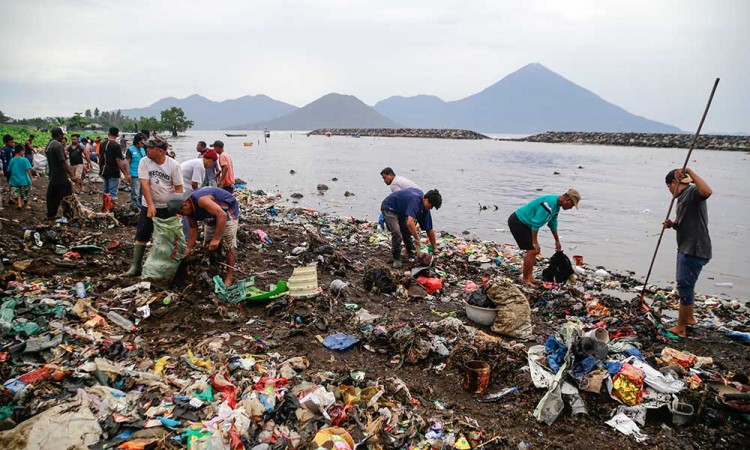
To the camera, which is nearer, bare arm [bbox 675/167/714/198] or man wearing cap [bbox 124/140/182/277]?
bare arm [bbox 675/167/714/198]

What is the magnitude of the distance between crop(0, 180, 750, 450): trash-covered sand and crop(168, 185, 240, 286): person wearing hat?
27cm

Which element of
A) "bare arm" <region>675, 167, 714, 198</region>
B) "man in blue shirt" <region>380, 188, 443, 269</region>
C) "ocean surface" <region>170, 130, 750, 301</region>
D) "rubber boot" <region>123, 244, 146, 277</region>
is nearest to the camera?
"bare arm" <region>675, 167, 714, 198</region>

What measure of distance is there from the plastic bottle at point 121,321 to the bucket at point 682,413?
533 cm

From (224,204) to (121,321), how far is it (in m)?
1.76

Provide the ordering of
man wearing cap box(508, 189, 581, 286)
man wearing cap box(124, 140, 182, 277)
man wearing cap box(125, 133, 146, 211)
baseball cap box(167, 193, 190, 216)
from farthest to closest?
man wearing cap box(125, 133, 146, 211) → man wearing cap box(508, 189, 581, 286) → man wearing cap box(124, 140, 182, 277) → baseball cap box(167, 193, 190, 216)

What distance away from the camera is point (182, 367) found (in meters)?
3.78

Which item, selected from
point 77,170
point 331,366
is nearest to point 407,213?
point 331,366

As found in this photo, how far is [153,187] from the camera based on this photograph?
17.5 ft

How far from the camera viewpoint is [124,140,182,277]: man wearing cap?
5.21m

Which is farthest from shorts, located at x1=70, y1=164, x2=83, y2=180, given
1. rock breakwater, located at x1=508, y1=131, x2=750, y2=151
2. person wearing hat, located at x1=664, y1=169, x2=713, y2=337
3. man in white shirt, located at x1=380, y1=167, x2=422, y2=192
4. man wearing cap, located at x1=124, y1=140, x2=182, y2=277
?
rock breakwater, located at x1=508, y1=131, x2=750, y2=151

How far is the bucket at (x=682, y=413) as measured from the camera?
11.3 ft

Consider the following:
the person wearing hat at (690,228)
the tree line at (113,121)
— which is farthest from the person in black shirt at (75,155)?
the tree line at (113,121)

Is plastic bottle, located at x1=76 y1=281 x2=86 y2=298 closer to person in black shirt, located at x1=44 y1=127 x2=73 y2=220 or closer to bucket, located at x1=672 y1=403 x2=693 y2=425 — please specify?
person in black shirt, located at x1=44 y1=127 x2=73 y2=220

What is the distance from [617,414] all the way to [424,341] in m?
1.86
